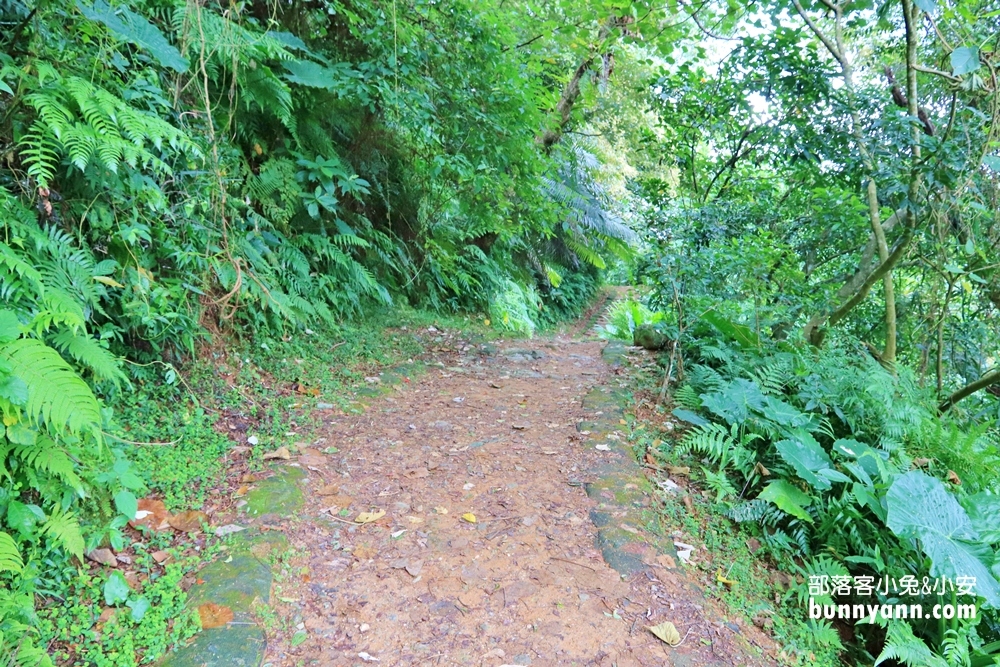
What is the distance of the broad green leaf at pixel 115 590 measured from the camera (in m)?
1.92

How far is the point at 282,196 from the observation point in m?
4.27

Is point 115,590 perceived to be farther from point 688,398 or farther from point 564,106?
point 564,106

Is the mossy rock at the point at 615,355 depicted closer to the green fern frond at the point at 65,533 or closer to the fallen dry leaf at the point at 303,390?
the fallen dry leaf at the point at 303,390

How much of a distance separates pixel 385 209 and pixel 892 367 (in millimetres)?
5193

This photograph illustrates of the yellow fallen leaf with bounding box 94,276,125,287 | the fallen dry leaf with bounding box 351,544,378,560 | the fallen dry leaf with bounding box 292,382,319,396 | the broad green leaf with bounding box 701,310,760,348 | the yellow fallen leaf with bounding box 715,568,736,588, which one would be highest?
the broad green leaf with bounding box 701,310,760,348

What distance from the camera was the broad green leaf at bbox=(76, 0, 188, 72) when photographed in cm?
269

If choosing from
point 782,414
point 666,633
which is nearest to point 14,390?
point 666,633

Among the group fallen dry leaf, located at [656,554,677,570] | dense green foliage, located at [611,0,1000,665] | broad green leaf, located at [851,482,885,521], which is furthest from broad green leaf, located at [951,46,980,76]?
fallen dry leaf, located at [656,554,677,570]

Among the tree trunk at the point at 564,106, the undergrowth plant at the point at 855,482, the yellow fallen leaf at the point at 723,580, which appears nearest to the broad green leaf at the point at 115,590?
the yellow fallen leaf at the point at 723,580

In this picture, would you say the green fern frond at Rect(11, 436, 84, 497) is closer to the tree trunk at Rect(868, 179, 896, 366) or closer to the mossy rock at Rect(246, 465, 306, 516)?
the mossy rock at Rect(246, 465, 306, 516)

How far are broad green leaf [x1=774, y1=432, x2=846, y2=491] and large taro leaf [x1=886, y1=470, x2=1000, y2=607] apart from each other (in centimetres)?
35

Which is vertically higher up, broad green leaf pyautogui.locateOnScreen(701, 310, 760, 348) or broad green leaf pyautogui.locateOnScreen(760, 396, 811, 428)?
broad green leaf pyautogui.locateOnScreen(701, 310, 760, 348)

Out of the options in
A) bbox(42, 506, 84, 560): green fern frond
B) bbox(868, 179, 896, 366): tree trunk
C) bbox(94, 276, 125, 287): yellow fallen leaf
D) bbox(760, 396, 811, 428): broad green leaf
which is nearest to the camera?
bbox(42, 506, 84, 560): green fern frond

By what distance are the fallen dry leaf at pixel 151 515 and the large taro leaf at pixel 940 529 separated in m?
3.37
